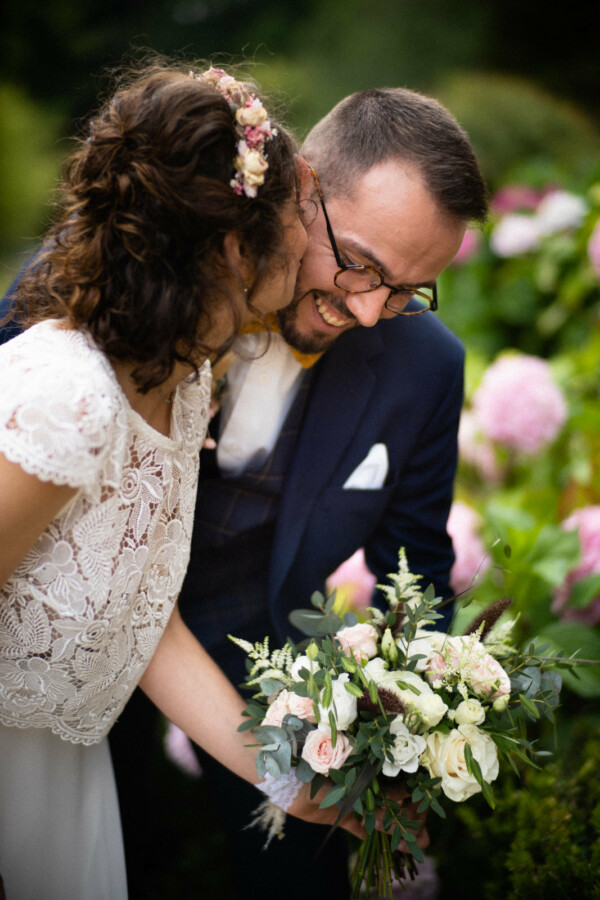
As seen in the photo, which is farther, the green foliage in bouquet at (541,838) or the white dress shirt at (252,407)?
the white dress shirt at (252,407)

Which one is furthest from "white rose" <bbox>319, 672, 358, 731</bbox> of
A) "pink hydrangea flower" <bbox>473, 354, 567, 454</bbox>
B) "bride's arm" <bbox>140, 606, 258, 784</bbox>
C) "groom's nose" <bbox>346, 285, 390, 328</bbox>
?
"pink hydrangea flower" <bbox>473, 354, 567, 454</bbox>

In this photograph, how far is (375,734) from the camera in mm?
1117

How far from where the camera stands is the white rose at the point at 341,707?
110 cm

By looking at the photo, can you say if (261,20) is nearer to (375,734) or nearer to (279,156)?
(279,156)

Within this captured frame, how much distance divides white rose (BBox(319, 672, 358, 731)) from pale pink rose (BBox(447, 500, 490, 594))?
52.6 inches

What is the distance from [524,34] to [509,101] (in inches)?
21.0

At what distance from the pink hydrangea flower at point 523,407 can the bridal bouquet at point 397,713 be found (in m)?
1.60

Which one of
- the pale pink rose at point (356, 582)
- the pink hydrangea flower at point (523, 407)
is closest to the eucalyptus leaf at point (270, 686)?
the pale pink rose at point (356, 582)

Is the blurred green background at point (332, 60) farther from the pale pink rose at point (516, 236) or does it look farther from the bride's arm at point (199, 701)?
the bride's arm at point (199, 701)

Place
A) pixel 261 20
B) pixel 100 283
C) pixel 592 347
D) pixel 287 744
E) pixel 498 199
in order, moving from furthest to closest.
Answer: pixel 261 20 < pixel 498 199 < pixel 592 347 < pixel 287 744 < pixel 100 283

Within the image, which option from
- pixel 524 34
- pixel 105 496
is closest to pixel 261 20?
pixel 524 34

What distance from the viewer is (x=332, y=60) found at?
504 centimetres

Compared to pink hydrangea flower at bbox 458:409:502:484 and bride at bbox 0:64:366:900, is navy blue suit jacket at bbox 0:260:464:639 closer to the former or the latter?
bride at bbox 0:64:366:900

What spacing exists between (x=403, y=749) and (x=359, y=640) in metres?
0.18
